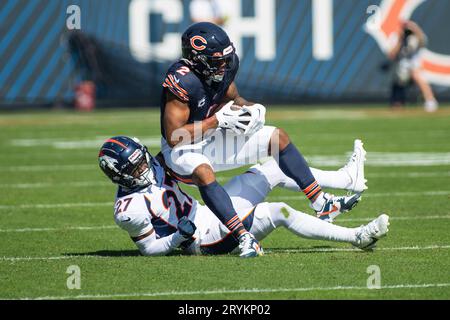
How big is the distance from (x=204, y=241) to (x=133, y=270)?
648 mm

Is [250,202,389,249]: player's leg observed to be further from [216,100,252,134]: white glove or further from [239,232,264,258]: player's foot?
[216,100,252,134]: white glove

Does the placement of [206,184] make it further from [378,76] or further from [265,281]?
[378,76]

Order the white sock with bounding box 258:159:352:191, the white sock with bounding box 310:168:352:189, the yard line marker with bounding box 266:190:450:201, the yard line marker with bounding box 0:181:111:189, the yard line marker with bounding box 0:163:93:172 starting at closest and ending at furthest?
the white sock with bounding box 258:159:352:191, the white sock with bounding box 310:168:352:189, the yard line marker with bounding box 266:190:450:201, the yard line marker with bounding box 0:181:111:189, the yard line marker with bounding box 0:163:93:172

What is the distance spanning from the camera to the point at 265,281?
19.0 feet

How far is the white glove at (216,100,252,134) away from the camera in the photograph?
674 centimetres

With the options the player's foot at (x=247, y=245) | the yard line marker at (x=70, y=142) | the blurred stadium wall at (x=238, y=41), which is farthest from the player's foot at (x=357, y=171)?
the blurred stadium wall at (x=238, y=41)

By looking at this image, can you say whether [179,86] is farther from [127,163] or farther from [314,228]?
[314,228]

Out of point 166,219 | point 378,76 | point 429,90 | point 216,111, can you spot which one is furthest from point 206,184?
point 378,76

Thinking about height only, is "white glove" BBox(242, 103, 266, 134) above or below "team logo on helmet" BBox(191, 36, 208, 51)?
below

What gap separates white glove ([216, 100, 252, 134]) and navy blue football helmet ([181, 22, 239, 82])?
303mm

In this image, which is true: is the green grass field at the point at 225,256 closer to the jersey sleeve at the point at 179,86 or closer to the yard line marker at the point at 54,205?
the yard line marker at the point at 54,205

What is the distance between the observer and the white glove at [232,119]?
6.74 metres

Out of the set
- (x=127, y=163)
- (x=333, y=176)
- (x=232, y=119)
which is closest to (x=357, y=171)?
(x=333, y=176)

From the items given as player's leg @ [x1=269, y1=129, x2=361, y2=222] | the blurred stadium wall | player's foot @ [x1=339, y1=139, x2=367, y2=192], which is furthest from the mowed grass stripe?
the blurred stadium wall
